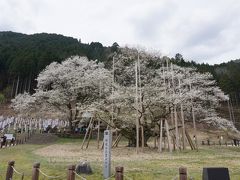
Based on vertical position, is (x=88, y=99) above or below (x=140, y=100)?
above

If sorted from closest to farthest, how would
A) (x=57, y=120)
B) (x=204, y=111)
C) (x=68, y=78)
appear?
(x=204, y=111)
(x=68, y=78)
(x=57, y=120)

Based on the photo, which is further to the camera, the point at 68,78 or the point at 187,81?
the point at 68,78

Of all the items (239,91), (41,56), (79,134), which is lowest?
(79,134)

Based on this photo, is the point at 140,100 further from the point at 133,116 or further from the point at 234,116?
the point at 234,116

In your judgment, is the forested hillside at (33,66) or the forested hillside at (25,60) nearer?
the forested hillside at (33,66)

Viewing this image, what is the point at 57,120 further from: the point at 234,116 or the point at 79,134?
the point at 234,116

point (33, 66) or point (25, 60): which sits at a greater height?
point (25, 60)

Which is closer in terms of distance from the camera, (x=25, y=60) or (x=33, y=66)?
(x=25, y=60)

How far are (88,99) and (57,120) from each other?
438 inches

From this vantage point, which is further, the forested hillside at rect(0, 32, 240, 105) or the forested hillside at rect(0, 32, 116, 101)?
the forested hillside at rect(0, 32, 116, 101)

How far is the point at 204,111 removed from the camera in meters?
24.2

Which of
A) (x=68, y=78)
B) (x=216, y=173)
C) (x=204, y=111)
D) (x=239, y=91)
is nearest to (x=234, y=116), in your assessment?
(x=239, y=91)

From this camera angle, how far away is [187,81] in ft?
73.8

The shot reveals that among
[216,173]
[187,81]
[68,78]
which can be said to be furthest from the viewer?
[68,78]
